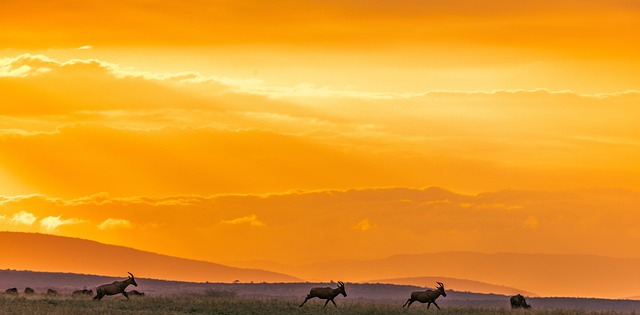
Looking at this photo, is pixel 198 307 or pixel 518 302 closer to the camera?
pixel 198 307

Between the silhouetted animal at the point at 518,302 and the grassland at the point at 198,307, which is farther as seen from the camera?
the silhouetted animal at the point at 518,302

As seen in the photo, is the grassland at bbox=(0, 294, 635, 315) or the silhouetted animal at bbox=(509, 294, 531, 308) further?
the silhouetted animal at bbox=(509, 294, 531, 308)

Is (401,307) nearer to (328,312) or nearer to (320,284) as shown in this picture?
(328,312)

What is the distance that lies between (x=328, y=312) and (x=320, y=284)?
230ft

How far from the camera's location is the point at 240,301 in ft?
211

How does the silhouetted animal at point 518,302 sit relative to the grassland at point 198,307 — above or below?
above

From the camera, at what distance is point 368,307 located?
62.4 m

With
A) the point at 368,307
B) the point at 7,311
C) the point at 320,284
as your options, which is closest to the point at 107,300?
the point at 7,311

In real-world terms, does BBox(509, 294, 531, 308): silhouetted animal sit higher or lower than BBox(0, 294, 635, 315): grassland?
higher

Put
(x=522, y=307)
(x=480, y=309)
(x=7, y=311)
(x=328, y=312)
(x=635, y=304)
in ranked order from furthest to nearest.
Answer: (x=635, y=304) → (x=522, y=307) → (x=480, y=309) → (x=328, y=312) → (x=7, y=311)

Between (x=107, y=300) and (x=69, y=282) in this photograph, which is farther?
(x=69, y=282)

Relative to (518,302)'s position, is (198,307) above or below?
below

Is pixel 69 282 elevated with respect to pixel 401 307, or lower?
elevated

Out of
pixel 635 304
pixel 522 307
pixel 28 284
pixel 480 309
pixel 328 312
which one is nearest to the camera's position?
pixel 328 312
